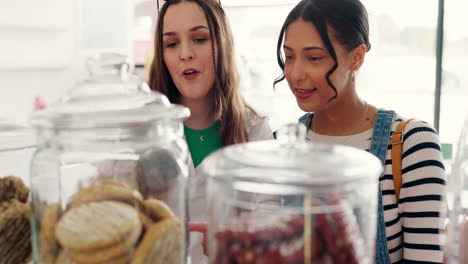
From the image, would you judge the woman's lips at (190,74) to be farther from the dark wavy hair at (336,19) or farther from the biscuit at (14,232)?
the biscuit at (14,232)

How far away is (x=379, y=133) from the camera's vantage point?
3.10ft

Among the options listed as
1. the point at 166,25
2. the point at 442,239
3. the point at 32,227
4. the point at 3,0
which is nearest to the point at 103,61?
the point at 32,227

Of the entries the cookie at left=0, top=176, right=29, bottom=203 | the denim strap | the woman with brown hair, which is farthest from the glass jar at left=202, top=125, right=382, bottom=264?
the woman with brown hair

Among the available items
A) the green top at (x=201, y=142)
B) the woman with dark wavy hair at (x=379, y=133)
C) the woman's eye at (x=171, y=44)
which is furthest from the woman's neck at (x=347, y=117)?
the woman's eye at (x=171, y=44)

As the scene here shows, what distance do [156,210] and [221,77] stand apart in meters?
0.60

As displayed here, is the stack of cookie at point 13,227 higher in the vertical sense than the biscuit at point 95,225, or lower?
lower

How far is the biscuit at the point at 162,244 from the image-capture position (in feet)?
1.42

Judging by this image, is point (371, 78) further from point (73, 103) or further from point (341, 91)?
point (73, 103)

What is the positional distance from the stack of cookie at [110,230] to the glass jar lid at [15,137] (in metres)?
0.15

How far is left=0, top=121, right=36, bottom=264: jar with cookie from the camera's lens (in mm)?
502

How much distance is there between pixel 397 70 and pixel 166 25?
2691 mm

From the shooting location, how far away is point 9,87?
10.7 feet

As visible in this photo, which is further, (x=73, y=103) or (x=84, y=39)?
(x=84, y=39)

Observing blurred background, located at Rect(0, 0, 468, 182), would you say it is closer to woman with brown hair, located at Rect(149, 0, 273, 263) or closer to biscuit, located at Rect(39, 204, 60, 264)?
woman with brown hair, located at Rect(149, 0, 273, 263)
